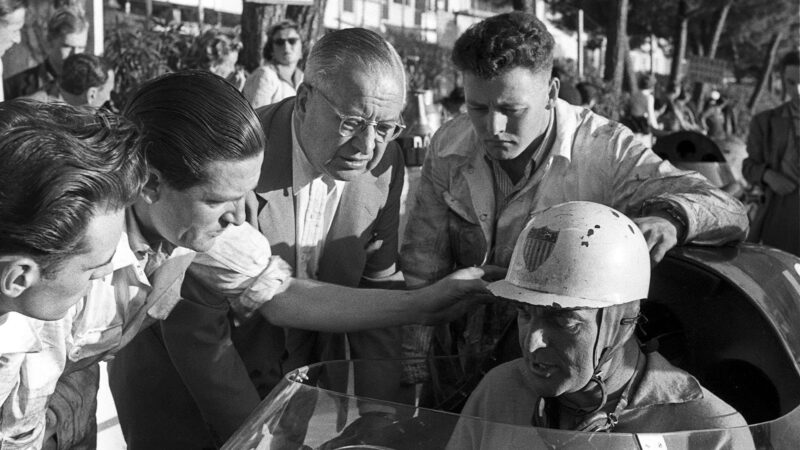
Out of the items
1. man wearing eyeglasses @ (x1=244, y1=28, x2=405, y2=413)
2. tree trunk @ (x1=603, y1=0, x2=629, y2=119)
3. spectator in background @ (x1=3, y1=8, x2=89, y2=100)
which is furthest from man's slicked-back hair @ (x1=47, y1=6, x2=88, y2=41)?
tree trunk @ (x1=603, y1=0, x2=629, y2=119)

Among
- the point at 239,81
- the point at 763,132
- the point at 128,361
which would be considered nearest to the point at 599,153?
the point at 128,361

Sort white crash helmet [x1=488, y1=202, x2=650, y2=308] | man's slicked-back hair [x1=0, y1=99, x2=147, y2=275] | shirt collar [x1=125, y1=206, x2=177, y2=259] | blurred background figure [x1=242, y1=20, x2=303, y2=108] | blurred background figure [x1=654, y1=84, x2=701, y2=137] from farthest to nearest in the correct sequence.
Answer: blurred background figure [x1=654, y1=84, x2=701, y2=137] < blurred background figure [x1=242, y1=20, x2=303, y2=108] < shirt collar [x1=125, y1=206, x2=177, y2=259] < white crash helmet [x1=488, y1=202, x2=650, y2=308] < man's slicked-back hair [x1=0, y1=99, x2=147, y2=275]

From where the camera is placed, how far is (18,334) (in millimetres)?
2146

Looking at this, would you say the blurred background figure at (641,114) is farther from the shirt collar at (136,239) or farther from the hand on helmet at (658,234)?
the shirt collar at (136,239)

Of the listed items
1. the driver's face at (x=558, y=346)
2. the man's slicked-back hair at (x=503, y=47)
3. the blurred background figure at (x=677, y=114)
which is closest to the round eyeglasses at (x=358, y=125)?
the man's slicked-back hair at (x=503, y=47)

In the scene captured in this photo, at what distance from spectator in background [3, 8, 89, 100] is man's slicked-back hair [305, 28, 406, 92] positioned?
3808 mm

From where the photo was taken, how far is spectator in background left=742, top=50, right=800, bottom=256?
7.63 metres

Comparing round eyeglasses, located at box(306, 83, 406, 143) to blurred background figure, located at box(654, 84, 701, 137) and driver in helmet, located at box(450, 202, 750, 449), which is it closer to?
driver in helmet, located at box(450, 202, 750, 449)

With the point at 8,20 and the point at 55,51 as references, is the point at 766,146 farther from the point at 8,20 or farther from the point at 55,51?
the point at 8,20

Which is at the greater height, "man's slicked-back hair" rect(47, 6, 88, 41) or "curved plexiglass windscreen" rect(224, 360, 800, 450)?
"man's slicked-back hair" rect(47, 6, 88, 41)

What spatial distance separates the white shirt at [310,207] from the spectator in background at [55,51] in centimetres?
371

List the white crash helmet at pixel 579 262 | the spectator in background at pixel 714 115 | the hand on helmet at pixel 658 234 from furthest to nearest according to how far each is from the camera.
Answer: the spectator in background at pixel 714 115, the hand on helmet at pixel 658 234, the white crash helmet at pixel 579 262

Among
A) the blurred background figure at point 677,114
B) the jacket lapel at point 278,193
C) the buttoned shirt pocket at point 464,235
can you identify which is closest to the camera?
the jacket lapel at point 278,193

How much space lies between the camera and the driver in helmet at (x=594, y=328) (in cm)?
241
